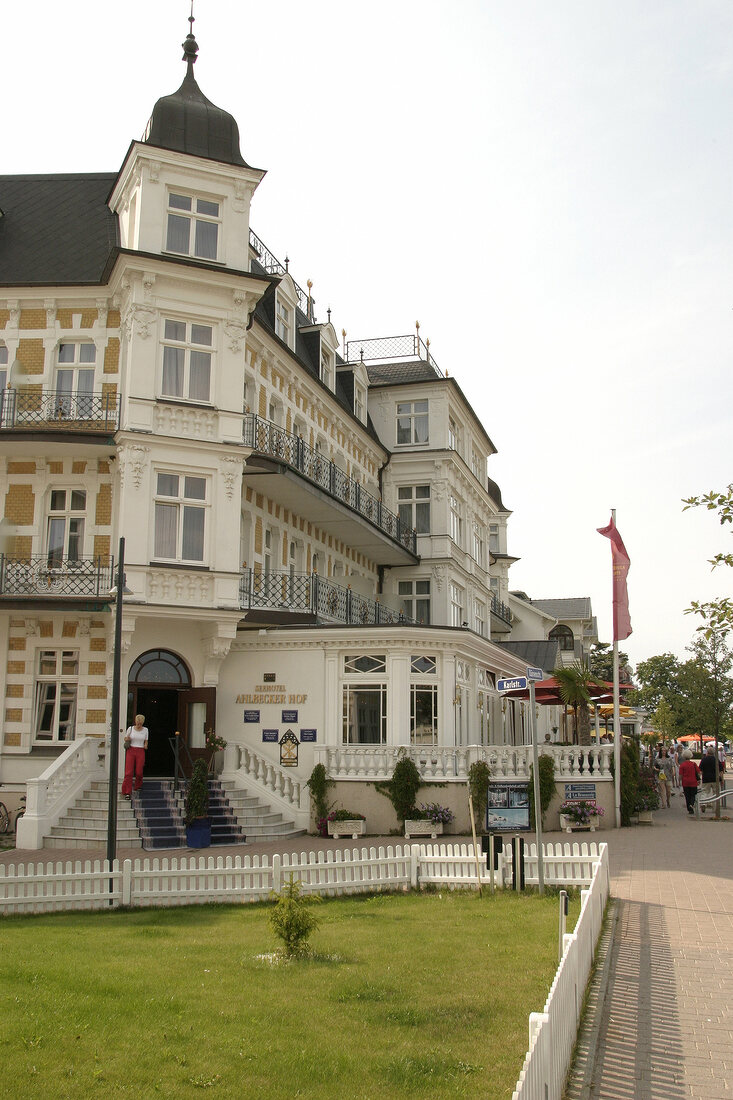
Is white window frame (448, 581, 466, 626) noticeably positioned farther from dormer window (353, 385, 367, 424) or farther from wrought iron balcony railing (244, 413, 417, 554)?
dormer window (353, 385, 367, 424)

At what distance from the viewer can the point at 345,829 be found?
65.7 feet

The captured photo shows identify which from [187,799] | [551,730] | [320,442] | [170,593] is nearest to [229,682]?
[170,593]

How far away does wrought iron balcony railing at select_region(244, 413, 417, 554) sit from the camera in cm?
2338

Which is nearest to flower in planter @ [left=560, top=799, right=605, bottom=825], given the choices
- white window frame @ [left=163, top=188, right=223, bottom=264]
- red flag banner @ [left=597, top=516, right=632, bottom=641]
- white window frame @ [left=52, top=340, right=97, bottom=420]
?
red flag banner @ [left=597, top=516, right=632, bottom=641]

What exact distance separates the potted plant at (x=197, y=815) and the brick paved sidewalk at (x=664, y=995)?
734cm

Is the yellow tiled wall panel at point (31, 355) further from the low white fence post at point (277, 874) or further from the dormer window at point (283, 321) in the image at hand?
the low white fence post at point (277, 874)

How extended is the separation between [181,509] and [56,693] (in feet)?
15.6

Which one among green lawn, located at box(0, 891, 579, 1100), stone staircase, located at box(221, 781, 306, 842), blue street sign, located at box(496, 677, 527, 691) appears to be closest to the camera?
green lawn, located at box(0, 891, 579, 1100)

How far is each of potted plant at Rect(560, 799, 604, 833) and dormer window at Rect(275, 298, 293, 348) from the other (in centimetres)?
1385

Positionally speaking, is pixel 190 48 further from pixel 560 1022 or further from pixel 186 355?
pixel 560 1022

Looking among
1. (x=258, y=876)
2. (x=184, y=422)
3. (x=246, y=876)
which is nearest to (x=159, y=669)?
(x=184, y=422)

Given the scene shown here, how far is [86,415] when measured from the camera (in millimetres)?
21672

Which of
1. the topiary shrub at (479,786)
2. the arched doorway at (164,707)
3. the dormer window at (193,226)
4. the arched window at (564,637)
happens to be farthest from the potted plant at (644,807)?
the arched window at (564,637)

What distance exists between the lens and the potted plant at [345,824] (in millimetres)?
20016
